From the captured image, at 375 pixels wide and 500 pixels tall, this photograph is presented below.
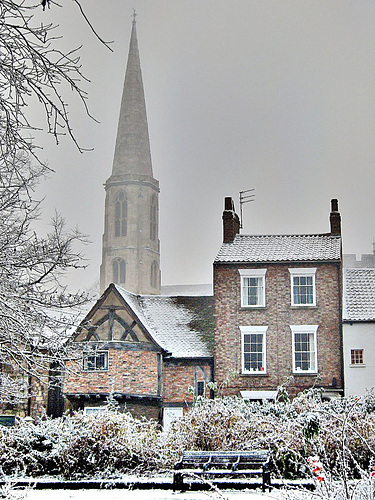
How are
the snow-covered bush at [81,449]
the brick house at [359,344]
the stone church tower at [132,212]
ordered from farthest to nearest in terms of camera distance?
the stone church tower at [132,212] → the brick house at [359,344] → the snow-covered bush at [81,449]

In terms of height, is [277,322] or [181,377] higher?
[277,322]

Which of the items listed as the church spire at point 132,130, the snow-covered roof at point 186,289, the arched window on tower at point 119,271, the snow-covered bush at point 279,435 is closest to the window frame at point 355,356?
the snow-covered bush at point 279,435

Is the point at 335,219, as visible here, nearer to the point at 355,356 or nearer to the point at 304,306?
the point at 304,306

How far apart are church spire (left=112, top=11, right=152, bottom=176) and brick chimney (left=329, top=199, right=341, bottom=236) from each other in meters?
53.0

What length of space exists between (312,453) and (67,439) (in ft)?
17.0

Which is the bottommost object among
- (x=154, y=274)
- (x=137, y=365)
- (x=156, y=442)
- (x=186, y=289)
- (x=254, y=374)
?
(x=156, y=442)

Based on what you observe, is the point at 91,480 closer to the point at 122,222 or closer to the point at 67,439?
the point at 67,439

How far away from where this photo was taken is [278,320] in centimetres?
3141

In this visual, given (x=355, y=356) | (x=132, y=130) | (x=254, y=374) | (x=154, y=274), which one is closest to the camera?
(x=355, y=356)

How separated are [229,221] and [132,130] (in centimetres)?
5470

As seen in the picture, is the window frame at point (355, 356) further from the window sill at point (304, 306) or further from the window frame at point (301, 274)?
the window frame at point (301, 274)

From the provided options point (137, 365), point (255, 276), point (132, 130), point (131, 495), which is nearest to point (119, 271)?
point (132, 130)

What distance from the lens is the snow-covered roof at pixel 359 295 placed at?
30859mm

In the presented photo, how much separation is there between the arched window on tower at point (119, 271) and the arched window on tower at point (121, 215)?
337cm
